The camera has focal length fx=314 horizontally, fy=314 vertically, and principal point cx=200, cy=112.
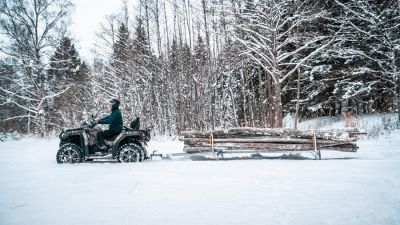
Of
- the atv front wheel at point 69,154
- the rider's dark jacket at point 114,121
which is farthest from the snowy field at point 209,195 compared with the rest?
the rider's dark jacket at point 114,121

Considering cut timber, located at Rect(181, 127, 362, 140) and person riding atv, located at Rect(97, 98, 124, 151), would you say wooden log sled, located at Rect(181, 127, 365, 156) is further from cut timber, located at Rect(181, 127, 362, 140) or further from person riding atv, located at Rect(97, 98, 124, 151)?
person riding atv, located at Rect(97, 98, 124, 151)

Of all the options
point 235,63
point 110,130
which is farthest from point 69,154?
point 235,63

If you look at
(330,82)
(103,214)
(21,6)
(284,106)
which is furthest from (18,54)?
(103,214)

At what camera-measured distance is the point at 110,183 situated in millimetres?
5672

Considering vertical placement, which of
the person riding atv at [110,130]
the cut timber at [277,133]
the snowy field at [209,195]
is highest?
the person riding atv at [110,130]

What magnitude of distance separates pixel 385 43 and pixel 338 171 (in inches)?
446

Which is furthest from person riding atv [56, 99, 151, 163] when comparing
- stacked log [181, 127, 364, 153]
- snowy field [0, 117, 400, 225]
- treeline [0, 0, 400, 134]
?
treeline [0, 0, 400, 134]

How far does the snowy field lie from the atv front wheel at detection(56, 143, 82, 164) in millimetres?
1367

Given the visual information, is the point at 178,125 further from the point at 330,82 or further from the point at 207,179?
the point at 207,179

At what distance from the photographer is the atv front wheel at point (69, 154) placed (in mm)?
8672

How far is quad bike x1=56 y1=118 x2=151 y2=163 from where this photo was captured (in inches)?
337

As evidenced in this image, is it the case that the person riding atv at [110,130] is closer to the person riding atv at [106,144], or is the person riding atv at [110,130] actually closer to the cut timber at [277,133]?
the person riding atv at [106,144]

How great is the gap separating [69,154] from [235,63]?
39.0ft

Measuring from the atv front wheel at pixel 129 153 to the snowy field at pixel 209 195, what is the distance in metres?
1.26
